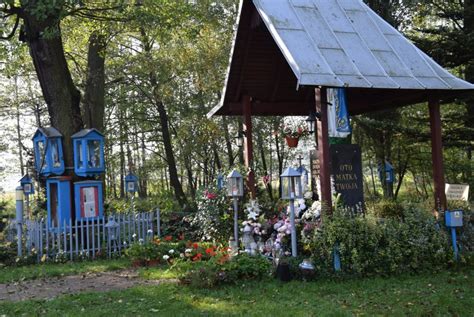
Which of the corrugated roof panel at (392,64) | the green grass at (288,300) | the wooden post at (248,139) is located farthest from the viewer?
the wooden post at (248,139)

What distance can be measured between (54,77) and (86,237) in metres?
4.14

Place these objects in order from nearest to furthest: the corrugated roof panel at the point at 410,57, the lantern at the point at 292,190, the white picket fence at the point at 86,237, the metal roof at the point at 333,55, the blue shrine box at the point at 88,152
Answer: the lantern at the point at 292,190 < the metal roof at the point at 333,55 < the corrugated roof panel at the point at 410,57 < the white picket fence at the point at 86,237 < the blue shrine box at the point at 88,152

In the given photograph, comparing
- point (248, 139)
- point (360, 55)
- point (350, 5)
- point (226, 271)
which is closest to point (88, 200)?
point (248, 139)

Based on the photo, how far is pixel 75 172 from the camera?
37.2ft

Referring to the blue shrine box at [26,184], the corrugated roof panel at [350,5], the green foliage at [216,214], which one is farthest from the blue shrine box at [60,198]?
the corrugated roof panel at [350,5]

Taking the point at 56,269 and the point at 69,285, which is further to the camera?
the point at 56,269

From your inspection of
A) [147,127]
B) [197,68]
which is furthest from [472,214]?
[147,127]

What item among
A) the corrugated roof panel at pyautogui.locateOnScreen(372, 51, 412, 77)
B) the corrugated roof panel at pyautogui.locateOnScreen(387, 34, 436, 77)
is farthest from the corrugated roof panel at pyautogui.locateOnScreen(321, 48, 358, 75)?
the corrugated roof panel at pyautogui.locateOnScreen(387, 34, 436, 77)

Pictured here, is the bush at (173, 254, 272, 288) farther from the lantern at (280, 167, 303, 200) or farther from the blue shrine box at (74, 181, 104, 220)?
the blue shrine box at (74, 181, 104, 220)

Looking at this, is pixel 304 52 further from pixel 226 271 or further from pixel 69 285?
pixel 69 285

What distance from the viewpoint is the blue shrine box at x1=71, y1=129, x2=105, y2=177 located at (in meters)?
11.0

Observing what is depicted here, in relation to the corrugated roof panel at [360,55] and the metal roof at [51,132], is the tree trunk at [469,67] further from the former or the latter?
the metal roof at [51,132]

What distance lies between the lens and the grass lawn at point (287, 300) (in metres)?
5.65

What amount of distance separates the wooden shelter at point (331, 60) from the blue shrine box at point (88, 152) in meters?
3.23
